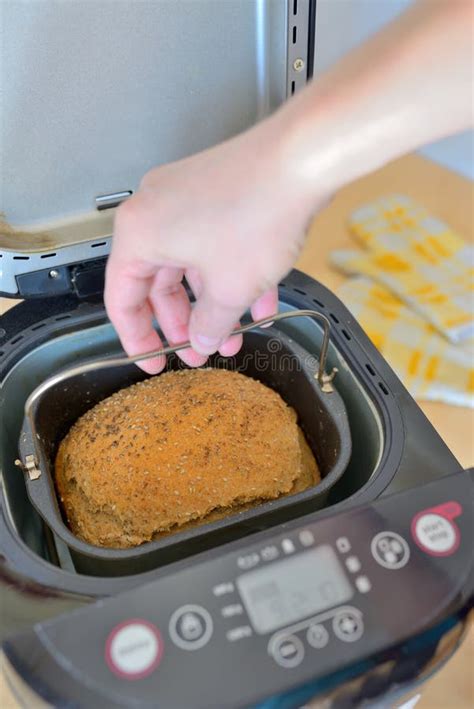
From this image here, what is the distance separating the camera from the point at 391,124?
38cm

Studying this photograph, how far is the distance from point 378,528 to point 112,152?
0.45 metres

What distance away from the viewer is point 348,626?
446 millimetres

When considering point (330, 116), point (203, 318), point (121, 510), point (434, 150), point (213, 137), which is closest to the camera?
point (330, 116)

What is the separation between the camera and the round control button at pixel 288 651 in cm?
43

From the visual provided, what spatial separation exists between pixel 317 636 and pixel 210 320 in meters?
0.23

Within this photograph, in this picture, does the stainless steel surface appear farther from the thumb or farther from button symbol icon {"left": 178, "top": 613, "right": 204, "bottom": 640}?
button symbol icon {"left": 178, "top": 613, "right": 204, "bottom": 640}

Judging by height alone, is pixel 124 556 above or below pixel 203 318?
below

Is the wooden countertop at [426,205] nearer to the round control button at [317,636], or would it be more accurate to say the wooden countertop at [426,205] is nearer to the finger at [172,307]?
the finger at [172,307]

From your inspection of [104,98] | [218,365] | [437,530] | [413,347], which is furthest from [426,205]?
[437,530]

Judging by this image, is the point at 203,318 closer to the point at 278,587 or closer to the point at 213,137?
the point at 278,587

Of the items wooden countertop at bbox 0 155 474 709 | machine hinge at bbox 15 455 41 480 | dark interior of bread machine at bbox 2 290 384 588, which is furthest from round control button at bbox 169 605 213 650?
wooden countertop at bbox 0 155 474 709

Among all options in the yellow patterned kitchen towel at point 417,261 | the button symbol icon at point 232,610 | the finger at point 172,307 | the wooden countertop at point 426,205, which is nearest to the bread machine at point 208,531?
the button symbol icon at point 232,610

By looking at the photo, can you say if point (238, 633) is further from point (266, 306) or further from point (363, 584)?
point (266, 306)

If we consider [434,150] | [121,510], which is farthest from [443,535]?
[434,150]
